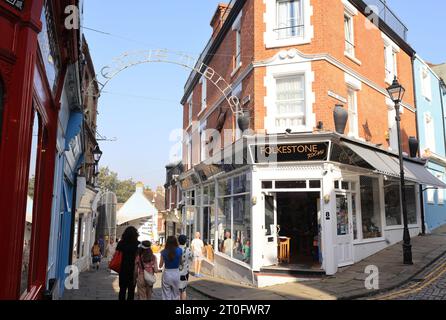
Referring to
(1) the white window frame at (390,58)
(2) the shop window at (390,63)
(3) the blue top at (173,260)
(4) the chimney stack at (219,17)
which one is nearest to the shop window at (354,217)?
(1) the white window frame at (390,58)

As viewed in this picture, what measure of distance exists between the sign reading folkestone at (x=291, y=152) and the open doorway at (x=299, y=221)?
1962 mm

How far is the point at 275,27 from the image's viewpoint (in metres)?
12.8

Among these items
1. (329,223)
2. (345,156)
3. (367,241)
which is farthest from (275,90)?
(367,241)

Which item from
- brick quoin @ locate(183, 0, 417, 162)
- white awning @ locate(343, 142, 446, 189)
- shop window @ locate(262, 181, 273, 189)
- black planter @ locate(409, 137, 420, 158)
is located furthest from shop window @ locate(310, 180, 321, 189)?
black planter @ locate(409, 137, 420, 158)

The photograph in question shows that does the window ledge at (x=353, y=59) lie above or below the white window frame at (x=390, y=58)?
below

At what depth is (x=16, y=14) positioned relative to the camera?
2.95m

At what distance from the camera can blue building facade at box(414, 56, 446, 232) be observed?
19250 mm

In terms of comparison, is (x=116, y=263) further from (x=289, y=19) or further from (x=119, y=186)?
(x=119, y=186)

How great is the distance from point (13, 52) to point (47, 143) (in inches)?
119

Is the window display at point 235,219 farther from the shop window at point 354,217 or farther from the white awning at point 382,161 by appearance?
the white awning at point 382,161

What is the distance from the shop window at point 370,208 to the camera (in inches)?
528

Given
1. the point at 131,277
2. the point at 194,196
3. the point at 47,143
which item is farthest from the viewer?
the point at 194,196
